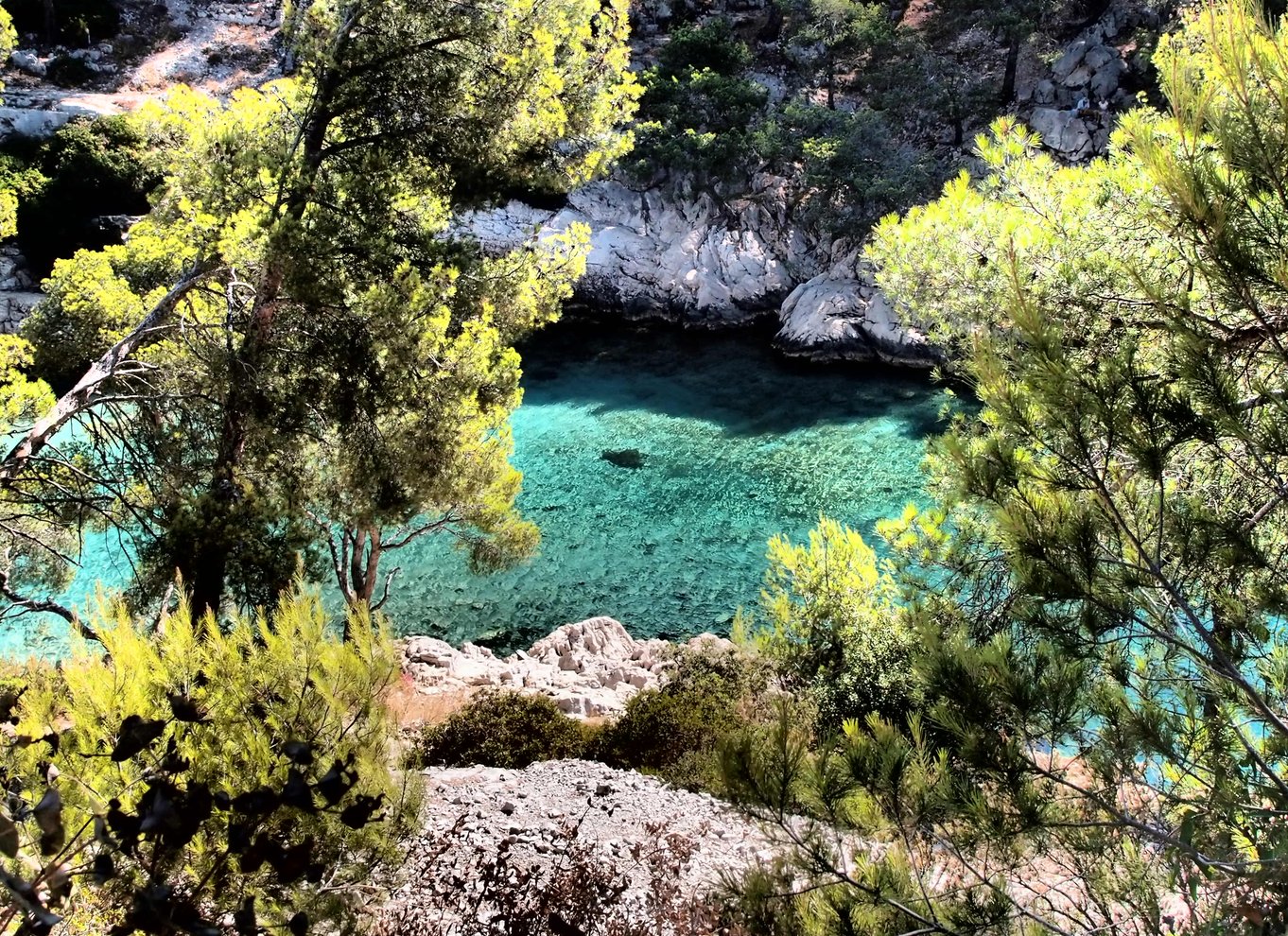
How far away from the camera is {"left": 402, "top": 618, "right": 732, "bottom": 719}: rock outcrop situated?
10.4 m

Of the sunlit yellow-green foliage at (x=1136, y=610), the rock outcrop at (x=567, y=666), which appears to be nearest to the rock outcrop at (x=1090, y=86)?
the rock outcrop at (x=567, y=666)

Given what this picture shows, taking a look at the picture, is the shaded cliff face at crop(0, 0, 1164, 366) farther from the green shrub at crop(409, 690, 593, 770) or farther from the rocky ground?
the rocky ground

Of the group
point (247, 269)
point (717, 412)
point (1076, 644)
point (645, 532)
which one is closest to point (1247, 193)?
point (1076, 644)

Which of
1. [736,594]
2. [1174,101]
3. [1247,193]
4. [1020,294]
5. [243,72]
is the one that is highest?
[243,72]

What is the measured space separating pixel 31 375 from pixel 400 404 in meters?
16.5

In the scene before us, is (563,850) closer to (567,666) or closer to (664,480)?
(567,666)

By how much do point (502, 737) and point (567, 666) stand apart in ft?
11.3

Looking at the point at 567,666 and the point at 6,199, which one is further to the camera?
the point at 567,666

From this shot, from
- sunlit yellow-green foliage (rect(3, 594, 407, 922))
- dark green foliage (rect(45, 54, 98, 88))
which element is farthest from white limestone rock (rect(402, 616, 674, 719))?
dark green foliage (rect(45, 54, 98, 88))

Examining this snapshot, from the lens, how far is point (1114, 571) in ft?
10.9

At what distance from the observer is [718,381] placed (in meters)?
23.3

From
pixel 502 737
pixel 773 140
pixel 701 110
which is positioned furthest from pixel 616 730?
pixel 701 110

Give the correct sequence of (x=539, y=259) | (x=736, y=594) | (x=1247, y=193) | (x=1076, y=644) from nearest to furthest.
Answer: (x=1247, y=193), (x=1076, y=644), (x=539, y=259), (x=736, y=594)

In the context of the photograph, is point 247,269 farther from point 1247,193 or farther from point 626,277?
point 626,277
